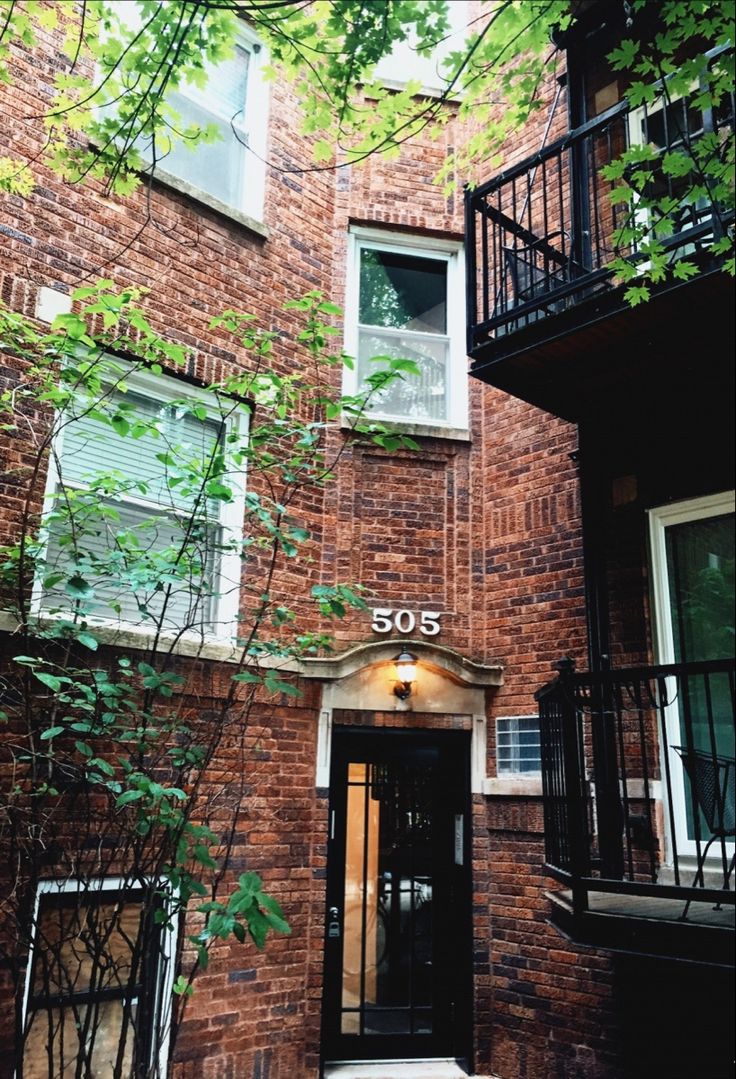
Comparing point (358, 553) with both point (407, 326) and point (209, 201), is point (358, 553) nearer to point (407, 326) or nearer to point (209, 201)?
point (407, 326)

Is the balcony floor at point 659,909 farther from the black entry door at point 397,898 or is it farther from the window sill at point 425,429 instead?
the window sill at point 425,429

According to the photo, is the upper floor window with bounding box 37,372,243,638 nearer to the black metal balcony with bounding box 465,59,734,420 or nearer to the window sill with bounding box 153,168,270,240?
the window sill with bounding box 153,168,270,240

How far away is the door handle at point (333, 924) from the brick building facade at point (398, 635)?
6 cm

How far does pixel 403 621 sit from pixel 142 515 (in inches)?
81.9

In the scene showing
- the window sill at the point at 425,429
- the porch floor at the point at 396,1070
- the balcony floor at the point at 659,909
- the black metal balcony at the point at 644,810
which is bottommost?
the porch floor at the point at 396,1070

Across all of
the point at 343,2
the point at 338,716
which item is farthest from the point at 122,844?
the point at 343,2

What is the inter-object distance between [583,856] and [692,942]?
0.64 meters

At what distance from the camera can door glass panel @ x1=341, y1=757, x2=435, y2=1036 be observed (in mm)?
6066

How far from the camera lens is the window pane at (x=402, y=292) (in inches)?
297

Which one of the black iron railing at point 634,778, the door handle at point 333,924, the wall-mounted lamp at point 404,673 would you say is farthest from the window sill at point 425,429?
the door handle at point 333,924

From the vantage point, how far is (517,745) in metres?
6.32

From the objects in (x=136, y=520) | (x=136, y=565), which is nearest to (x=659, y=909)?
(x=136, y=565)

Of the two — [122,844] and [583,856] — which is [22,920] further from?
[583,856]

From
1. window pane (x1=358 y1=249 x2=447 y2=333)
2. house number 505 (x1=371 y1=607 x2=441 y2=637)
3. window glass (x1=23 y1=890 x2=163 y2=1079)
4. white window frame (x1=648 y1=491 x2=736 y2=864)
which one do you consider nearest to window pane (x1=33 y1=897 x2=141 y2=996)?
window glass (x1=23 y1=890 x2=163 y2=1079)
